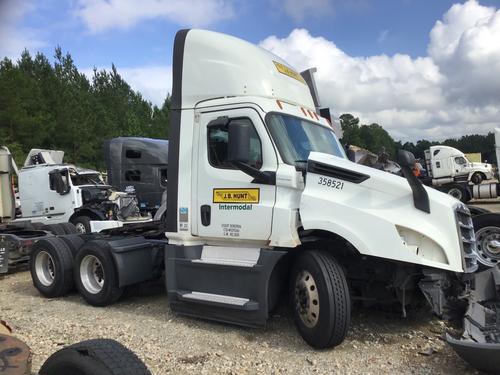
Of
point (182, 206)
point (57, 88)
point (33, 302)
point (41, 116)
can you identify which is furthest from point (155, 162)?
point (57, 88)

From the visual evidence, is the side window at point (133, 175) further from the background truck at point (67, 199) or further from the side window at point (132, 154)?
the background truck at point (67, 199)

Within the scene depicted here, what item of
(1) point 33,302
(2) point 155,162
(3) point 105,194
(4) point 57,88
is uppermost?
(4) point 57,88

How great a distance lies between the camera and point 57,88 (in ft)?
122

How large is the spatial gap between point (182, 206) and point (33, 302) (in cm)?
325

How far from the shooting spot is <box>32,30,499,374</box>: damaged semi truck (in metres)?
4.72

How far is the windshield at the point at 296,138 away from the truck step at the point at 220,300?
1.63 meters

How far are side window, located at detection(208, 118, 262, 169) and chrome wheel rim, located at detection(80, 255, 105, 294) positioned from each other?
8.74ft

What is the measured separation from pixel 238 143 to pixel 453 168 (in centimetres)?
2353

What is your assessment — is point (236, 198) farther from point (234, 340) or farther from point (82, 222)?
point (82, 222)

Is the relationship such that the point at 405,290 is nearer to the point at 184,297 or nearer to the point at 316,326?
the point at 316,326

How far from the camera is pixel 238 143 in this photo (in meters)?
5.17

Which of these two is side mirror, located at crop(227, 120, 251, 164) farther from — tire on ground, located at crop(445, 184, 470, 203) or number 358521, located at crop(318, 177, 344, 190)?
tire on ground, located at crop(445, 184, 470, 203)

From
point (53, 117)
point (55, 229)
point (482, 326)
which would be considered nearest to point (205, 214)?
point (482, 326)

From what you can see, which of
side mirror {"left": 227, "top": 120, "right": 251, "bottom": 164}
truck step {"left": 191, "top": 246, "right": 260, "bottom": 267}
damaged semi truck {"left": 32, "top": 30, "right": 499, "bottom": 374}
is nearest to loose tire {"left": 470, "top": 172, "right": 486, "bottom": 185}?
damaged semi truck {"left": 32, "top": 30, "right": 499, "bottom": 374}
